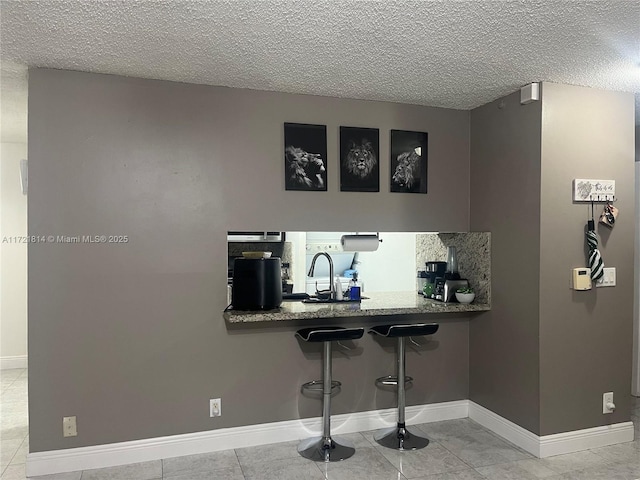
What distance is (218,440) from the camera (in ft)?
10.8

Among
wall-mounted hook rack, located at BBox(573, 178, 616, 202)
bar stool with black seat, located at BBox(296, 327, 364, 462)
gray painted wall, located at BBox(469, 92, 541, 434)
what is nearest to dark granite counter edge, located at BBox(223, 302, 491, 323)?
bar stool with black seat, located at BBox(296, 327, 364, 462)

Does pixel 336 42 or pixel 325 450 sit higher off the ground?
pixel 336 42

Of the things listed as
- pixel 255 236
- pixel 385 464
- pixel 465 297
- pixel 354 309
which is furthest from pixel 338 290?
pixel 385 464

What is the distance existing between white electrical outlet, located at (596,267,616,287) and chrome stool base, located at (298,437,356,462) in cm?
204

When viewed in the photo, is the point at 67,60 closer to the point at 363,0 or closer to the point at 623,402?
the point at 363,0

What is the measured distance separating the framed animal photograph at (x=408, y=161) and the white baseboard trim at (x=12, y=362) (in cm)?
449

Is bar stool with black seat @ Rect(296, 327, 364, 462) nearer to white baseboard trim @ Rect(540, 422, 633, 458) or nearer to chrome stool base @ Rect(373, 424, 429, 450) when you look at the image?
chrome stool base @ Rect(373, 424, 429, 450)

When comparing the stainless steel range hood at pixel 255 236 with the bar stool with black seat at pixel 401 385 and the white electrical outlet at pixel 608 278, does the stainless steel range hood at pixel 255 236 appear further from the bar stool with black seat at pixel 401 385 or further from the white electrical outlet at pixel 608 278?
the white electrical outlet at pixel 608 278

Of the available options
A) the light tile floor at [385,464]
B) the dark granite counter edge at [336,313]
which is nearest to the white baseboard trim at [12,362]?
the light tile floor at [385,464]

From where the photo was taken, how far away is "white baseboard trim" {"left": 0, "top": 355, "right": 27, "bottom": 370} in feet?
17.4

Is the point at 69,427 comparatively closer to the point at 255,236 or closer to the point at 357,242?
the point at 255,236

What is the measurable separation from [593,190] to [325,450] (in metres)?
2.50

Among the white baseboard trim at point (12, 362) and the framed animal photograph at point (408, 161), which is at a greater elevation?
the framed animal photograph at point (408, 161)

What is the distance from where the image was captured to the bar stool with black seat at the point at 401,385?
3352 mm
